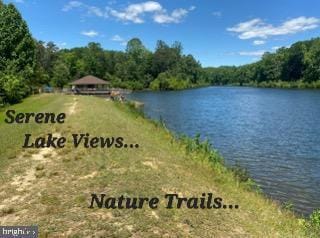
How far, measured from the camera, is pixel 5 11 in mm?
59094

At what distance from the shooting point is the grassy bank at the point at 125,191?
975 cm

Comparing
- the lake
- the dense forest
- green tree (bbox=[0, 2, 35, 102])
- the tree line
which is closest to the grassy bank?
the lake

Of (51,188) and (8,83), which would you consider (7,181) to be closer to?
(51,188)

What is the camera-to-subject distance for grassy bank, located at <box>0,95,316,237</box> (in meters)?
9.75

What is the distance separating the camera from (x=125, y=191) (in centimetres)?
1191

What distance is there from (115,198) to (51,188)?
7.25 ft

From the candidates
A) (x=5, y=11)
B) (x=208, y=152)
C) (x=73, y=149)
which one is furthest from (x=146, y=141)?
(x=5, y=11)

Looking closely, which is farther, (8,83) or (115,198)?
(8,83)

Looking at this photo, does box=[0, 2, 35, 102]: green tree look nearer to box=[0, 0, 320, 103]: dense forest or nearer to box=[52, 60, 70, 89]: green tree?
box=[0, 0, 320, 103]: dense forest
